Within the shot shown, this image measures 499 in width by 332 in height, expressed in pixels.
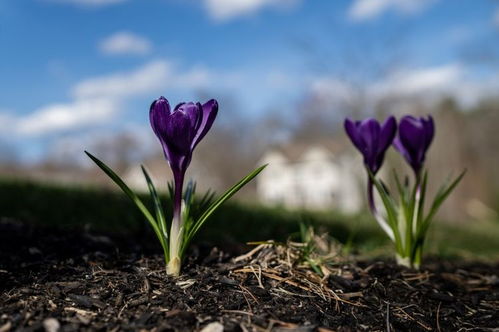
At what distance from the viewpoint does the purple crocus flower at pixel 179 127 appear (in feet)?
5.87

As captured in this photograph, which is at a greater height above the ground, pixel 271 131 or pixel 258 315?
pixel 271 131

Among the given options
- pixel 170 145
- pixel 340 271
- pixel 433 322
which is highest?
pixel 170 145

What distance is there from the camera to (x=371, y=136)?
2.46 meters

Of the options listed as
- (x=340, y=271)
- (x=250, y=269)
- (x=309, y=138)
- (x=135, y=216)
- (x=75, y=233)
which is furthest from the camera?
(x=309, y=138)

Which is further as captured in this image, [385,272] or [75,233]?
[75,233]

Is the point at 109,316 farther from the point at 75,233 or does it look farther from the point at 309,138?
the point at 309,138

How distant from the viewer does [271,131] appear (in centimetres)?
4412

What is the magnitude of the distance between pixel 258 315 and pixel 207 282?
0.29m

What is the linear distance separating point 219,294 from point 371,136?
1163 millimetres

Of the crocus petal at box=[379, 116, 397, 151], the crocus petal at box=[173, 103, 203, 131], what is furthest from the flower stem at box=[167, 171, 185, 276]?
the crocus petal at box=[379, 116, 397, 151]

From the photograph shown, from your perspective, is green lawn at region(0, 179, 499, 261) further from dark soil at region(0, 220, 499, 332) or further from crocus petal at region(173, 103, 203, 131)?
crocus petal at region(173, 103, 203, 131)

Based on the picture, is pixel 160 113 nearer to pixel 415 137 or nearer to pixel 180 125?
pixel 180 125

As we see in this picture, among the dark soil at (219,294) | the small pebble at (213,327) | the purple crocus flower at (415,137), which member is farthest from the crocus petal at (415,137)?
the small pebble at (213,327)

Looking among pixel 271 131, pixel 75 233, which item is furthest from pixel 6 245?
pixel 271 131
